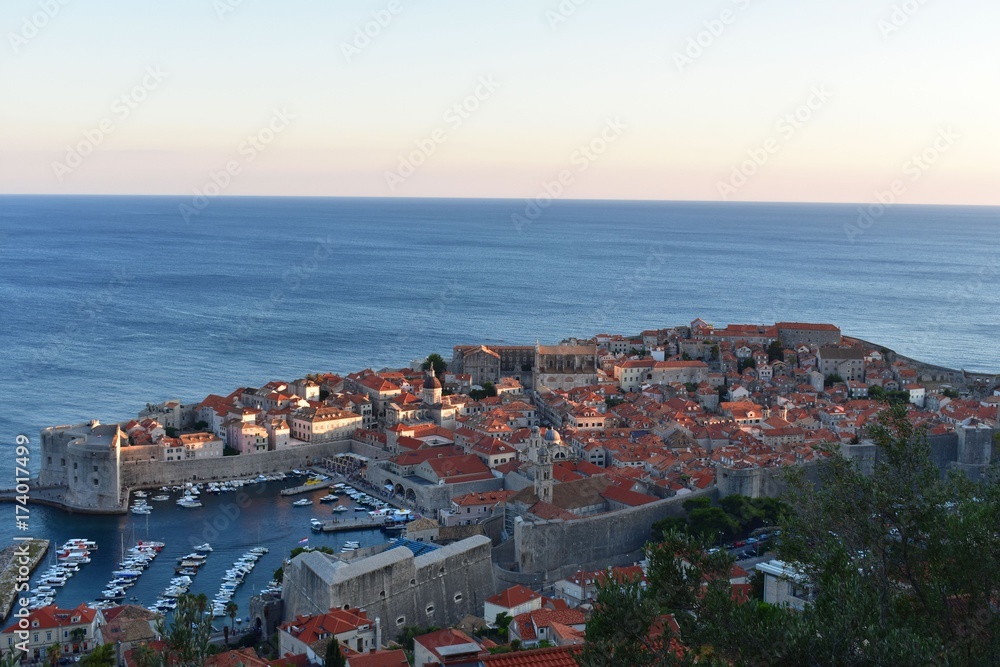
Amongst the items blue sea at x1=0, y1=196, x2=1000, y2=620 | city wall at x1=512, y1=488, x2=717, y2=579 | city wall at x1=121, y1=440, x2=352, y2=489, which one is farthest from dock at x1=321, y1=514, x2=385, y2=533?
blue sea at x1=0, y1=196, x2=1000, y2=620

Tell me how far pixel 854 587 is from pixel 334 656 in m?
7.11

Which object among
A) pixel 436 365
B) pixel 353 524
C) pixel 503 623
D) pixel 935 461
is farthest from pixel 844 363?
pixel 503 623

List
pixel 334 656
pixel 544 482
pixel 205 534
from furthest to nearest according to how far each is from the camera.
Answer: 1. pixel 205 534
2. pixel 544 482
3. pixel 334 656

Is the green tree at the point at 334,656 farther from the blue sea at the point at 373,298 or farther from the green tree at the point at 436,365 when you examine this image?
the green tree at the point at 436,365

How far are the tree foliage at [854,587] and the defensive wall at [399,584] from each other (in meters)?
7.64

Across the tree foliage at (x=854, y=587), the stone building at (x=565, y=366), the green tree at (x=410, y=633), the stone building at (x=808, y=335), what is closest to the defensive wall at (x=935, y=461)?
Answer: the green tree at (x=410, y=633)

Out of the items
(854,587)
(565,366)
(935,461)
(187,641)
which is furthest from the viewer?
(565,366)

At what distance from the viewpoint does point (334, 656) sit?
10531 millimetres

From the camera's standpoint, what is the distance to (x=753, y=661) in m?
4.65

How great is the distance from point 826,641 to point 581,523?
11.8 m

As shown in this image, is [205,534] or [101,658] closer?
[101,658]

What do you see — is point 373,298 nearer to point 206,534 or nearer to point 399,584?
point 206,534

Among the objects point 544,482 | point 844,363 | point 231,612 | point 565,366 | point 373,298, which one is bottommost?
point 231,612

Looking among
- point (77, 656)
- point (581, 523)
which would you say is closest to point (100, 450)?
point (77, 656)
